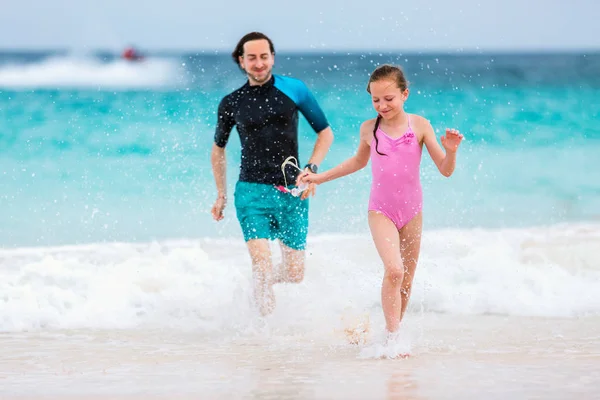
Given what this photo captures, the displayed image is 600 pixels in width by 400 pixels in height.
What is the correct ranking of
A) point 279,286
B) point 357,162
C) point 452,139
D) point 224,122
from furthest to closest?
point 279,286
point 224,122
point 357,162
point 452,139

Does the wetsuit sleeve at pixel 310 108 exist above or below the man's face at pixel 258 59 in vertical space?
below

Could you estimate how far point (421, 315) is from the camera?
24.5ft

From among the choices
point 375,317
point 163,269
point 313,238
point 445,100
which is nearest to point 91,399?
point 375,317

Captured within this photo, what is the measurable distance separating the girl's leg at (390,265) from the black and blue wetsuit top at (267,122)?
3.12 feet

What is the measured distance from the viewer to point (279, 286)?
7.77 metres

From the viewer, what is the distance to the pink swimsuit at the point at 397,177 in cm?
568

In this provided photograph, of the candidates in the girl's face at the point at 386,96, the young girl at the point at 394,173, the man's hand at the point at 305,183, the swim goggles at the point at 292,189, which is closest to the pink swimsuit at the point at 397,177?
the young girl at the point at 394,173

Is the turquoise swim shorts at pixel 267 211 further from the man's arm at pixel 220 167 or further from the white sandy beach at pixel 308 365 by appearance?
the white sandy beach at pixel 308 365

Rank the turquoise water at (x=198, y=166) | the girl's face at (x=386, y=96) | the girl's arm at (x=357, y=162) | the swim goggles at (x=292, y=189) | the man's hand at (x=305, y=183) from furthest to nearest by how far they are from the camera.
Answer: the turquoise water at (x=198, y=166)
the swim goggles at (x=292, y=189)
the man's hand at (x=305, y=183)
the girl's arm at (x=357, y=162)
the girl's face at (x=386, y=96)

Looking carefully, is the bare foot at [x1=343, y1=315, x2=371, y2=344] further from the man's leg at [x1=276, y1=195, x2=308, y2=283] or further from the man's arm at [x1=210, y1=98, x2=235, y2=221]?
the man's arm at [x1=210, y1=98, x2=235, y2=221]

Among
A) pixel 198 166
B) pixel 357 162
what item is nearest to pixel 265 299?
pixel 357 162

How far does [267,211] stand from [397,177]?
1062 millimetres

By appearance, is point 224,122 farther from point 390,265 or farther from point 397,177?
point 390,265

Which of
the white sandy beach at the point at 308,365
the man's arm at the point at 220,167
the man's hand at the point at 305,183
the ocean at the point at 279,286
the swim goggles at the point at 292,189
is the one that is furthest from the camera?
the man's arm at the point at 220,167
